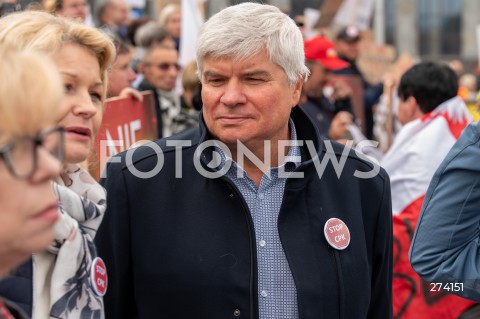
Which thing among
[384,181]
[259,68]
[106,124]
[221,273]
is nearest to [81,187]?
[221,273]

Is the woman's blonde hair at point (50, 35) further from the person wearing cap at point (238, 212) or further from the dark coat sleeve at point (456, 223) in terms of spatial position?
the dark coat sleeve at point (456, 223)

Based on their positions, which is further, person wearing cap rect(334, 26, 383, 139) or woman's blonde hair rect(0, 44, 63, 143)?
person wearing cap rect(334, 26, 383, 139)

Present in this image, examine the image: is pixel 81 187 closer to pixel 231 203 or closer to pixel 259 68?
pixel 231 203

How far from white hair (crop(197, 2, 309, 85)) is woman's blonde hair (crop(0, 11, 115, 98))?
38cm

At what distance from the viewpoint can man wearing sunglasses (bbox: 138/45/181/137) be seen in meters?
6.26

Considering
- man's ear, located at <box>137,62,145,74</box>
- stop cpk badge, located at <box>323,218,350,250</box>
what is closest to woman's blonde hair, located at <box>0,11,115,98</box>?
stop cpk badge, located at <box>323,218,350,250</box>

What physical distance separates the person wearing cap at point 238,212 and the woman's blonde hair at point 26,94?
4.38 ft

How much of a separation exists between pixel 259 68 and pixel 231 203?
1.64ft

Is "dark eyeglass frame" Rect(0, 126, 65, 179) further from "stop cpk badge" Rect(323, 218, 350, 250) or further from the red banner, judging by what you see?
the red banner

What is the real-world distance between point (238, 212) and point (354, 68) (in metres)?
6.69

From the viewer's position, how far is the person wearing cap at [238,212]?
2959 millimetres

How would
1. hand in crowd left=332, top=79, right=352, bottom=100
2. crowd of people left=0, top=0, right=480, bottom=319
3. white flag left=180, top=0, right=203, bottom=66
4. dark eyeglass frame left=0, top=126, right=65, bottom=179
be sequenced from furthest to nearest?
hand in crowd left=332, top=79, right=352, bottom=100
white flag left=180, top=0, right=203, bottom=66
crowd of people left=0, top=0, right=480, bottom=319
dark eyeglass frame left=0, top=126, right=65, bottom=179

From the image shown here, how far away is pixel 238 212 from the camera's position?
3.03 metres

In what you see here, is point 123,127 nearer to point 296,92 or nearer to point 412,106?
point 296,92
